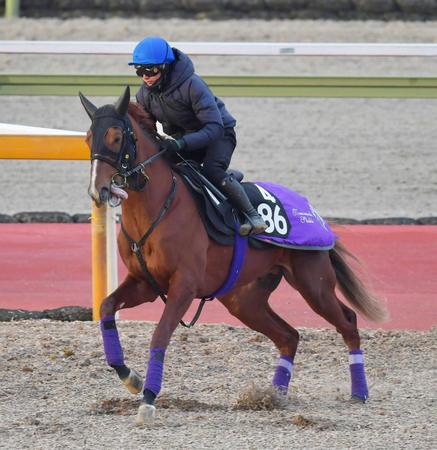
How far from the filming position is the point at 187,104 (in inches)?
261

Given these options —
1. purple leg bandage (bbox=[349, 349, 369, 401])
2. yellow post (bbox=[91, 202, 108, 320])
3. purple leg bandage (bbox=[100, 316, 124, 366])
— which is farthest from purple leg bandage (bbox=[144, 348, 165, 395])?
yellow post (bbox=[91, 202, 108, 320])

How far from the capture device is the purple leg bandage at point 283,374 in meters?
6.98

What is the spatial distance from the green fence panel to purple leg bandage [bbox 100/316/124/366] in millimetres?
5671

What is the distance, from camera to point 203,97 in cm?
657

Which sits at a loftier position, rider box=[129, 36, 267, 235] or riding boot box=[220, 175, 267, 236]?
rider box=[129, 36, 267, 235]

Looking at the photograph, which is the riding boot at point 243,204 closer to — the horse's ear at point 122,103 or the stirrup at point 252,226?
the stirrup at point 252,226

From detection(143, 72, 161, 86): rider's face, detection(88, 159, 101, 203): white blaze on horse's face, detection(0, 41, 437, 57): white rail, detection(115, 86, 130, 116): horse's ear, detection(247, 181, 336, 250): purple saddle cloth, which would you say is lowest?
detection(247, 181, 336, 250): purple saddle cloth

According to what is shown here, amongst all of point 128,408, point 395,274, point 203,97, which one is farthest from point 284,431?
point 395,274

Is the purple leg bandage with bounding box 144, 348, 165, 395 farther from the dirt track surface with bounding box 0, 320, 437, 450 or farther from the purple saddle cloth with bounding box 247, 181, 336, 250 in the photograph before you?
the purple saddle cloth with bounding box 247, 181, 336, 250

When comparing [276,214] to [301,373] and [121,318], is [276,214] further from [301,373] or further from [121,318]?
[121,318]

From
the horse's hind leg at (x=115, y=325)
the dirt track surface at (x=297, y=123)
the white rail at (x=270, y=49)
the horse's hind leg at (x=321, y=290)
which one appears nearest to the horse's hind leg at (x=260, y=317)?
the horse's hind leg at (x=321, y=290)

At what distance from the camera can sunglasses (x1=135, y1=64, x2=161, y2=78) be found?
254 inches

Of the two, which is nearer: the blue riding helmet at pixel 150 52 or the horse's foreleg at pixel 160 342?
the horse's foreleg at pixel 160 342

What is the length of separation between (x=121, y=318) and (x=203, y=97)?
299 centimetres
